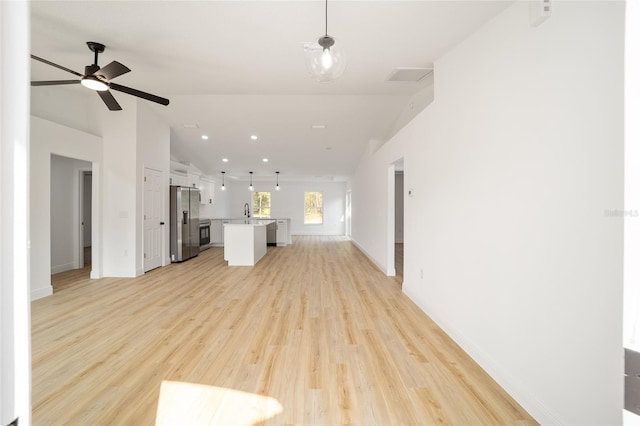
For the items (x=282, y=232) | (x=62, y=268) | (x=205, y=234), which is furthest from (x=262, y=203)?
(x=62, y=268)

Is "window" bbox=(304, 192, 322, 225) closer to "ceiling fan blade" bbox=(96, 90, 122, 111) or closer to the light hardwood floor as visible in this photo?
the light hardwood floor

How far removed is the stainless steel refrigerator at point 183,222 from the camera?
21.5 feet

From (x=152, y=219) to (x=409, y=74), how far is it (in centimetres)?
524

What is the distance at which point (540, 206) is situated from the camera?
1843mm

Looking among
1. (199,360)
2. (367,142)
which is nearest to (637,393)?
(199,360)

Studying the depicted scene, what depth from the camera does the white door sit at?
5.63 m

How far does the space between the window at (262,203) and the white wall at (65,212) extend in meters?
7.81

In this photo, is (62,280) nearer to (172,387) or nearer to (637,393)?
(172,387)

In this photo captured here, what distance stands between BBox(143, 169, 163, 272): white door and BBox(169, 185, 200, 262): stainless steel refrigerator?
1.43 ft

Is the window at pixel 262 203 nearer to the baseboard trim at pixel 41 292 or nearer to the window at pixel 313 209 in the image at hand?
the window at pixel 313 209

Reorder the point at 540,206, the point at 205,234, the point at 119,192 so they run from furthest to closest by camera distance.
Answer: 1. the point at 205,234
2. the point at 119,192
3. the point at 540,206

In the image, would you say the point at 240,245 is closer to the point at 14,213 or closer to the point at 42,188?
the point at 42,188

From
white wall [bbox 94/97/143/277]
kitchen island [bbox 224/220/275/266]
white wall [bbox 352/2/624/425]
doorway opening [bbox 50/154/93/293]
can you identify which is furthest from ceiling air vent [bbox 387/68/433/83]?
doorway opening [bbox 50/154/93/293]

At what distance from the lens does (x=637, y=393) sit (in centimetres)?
61
